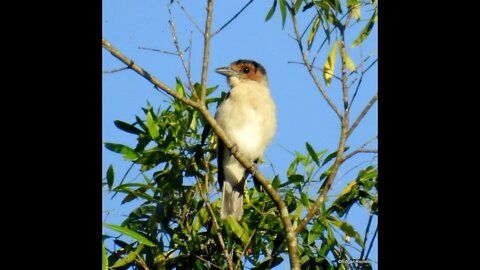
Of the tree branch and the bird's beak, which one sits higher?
the bird's beak

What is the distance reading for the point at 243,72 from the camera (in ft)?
19.5

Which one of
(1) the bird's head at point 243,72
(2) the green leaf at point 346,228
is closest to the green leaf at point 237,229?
(2) the green leaf at point 346,228

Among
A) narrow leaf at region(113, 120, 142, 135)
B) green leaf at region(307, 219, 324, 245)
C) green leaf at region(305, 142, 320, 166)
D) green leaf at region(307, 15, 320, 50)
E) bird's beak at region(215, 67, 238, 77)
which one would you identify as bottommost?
green leaf at region(307, 219, 324, 245)

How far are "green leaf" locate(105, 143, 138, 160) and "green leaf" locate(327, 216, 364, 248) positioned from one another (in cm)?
85

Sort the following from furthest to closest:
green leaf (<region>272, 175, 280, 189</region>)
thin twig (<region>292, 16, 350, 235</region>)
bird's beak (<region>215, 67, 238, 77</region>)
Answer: bird's beak (<region>215, 67, 238, 77</region>), green leaf (<region>272, 175, 280, 189</region>), thin twig (<region>292, 16, 350, 235</region>)

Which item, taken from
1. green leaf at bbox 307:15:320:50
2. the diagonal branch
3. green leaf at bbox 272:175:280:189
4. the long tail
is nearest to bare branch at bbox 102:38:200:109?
the diagonal branch

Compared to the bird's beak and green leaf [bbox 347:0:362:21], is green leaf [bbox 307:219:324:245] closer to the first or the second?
green leaf [bbox 347:0:362:21]

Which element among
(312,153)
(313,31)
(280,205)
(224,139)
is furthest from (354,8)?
(280,205)

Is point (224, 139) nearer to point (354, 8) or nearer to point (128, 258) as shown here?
point (128, 258)

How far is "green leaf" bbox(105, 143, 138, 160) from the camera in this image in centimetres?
325
